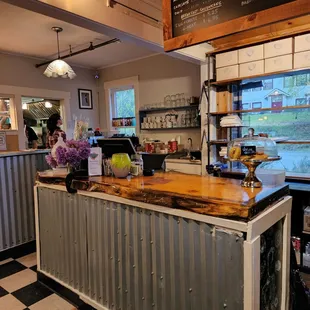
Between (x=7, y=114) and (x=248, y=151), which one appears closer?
(x=248, y=151)

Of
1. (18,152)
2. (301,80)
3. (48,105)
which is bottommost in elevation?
(18,152)

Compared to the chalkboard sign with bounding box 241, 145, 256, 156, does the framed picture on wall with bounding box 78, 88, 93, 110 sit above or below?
above

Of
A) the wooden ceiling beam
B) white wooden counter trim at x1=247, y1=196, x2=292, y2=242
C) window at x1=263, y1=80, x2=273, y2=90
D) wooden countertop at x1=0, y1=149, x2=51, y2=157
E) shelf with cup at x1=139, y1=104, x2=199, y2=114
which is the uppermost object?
the wooden ceiling beam

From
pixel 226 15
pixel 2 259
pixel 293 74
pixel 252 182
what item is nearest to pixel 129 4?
pixel 226 15

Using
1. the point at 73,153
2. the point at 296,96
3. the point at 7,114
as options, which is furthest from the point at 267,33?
the point at 7,114

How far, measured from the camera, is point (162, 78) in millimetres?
4836

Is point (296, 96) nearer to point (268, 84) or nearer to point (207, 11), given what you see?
point (268, 84)

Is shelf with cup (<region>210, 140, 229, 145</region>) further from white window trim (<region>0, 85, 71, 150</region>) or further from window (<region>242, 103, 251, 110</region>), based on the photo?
white window trim (<region>0, 85, 71, 150</region>)

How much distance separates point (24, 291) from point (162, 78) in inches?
146

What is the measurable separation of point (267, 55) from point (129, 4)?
1.50 metres

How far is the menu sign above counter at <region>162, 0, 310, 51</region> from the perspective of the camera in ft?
4.66

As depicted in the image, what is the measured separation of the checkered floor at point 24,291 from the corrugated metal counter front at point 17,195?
0.29m

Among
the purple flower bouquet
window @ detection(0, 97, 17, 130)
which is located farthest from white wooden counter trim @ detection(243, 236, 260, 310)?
window @ detection(0, 97, 17, 130)

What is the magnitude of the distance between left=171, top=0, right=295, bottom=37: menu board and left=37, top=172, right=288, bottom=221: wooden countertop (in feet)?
3.22
